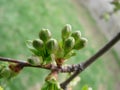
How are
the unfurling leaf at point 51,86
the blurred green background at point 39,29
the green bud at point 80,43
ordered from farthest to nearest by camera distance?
the blurred green background at point 39,29 < the green bud at point 80,43 < the unfurling leaf at point 51,86

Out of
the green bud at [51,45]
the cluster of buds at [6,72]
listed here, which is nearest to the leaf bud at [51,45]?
the green bud at [51,45]

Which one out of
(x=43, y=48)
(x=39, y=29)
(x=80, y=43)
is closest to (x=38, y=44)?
(x=43, y=48)

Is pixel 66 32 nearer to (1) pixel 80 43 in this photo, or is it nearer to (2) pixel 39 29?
(1) pixel 80 43

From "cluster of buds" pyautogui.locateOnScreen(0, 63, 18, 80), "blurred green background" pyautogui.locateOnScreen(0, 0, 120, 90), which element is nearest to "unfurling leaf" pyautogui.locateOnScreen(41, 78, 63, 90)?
"cluster of buds" pyautogui.locateOnScreen(0, 63, 18, 80)

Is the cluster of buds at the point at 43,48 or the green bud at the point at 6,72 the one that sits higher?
the cluster of buds at the point at 43,48

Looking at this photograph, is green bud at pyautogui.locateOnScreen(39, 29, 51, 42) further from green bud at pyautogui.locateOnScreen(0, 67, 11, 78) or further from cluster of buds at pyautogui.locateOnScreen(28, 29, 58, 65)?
green bud at pyautogui.locateOnScreen(0, 67, 11, 78)

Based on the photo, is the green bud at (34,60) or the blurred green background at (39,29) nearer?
the green bud at (34,60)

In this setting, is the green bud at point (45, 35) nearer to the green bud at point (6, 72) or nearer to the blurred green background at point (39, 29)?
the green bud at point (6, 72)
